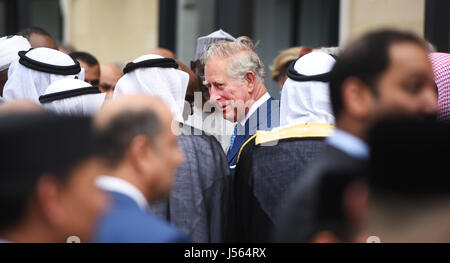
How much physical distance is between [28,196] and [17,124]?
18cm

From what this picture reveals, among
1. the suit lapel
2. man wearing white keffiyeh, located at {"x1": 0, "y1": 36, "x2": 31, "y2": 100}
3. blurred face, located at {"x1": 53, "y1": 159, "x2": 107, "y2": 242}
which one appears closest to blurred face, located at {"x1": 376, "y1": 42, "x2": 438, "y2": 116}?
blurred face, located at {"x1": 53, "y1": 159, "x2": 107, "y2": 242}

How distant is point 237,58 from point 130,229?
267 centimetres

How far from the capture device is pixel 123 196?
2.19 metres

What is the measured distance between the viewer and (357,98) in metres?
2.26

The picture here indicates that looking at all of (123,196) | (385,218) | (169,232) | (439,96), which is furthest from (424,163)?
(439,96)

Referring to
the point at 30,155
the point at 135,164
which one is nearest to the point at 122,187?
the point at 135,164

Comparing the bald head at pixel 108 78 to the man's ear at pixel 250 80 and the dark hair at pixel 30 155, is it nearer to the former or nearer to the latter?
the man's ear at pixel 250 80

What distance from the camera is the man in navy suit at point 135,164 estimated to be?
2.09m

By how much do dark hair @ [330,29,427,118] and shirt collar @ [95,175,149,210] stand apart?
596mm

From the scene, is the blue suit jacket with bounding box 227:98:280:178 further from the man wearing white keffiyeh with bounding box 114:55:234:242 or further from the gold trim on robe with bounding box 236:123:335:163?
the gold trim on robe with bounding box 236:123:335:163

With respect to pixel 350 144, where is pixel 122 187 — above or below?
below

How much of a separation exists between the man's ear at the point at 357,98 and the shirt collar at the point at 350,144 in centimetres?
7

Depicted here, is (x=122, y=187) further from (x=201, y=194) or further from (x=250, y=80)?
(x=250, y=80)
